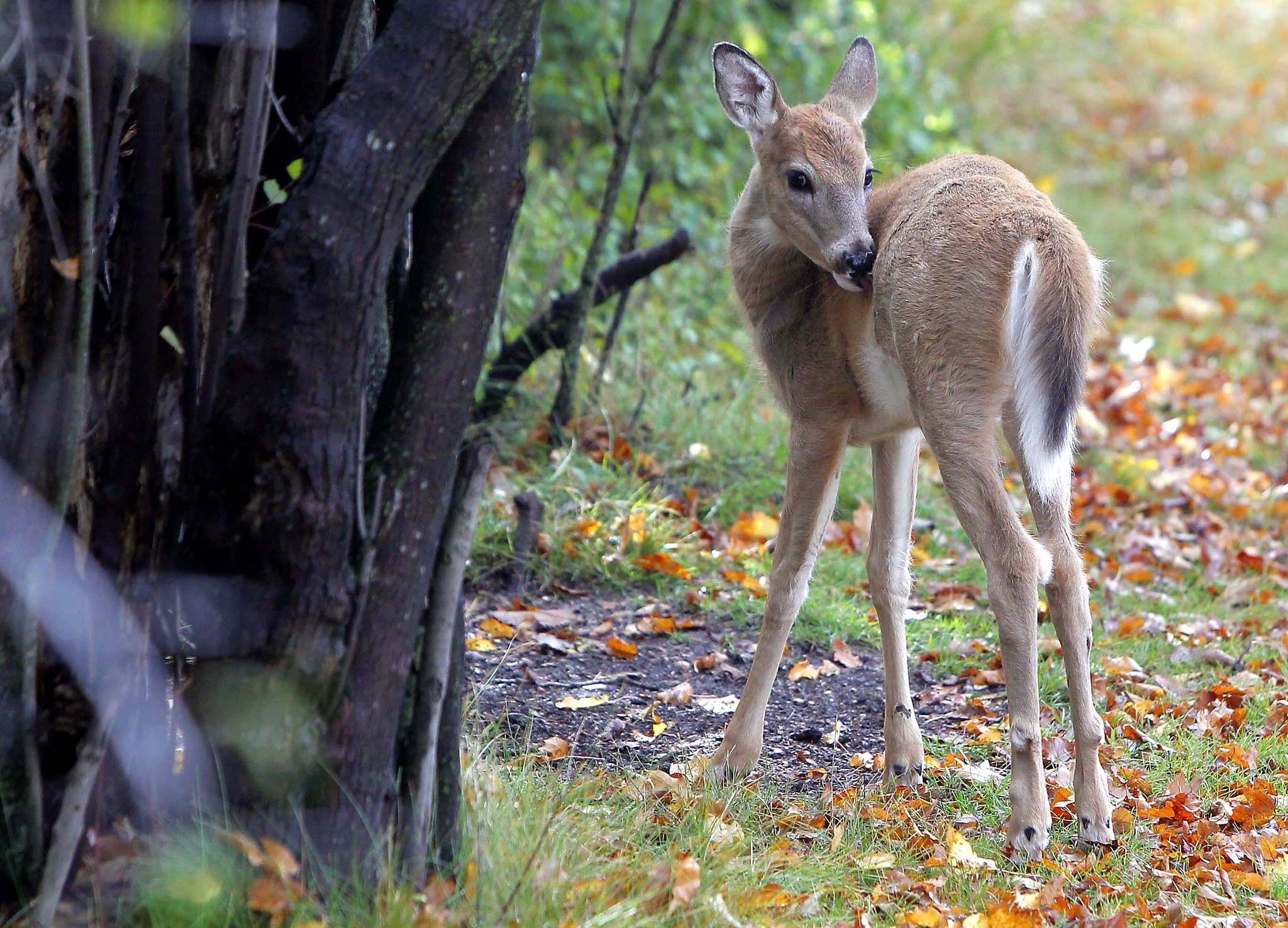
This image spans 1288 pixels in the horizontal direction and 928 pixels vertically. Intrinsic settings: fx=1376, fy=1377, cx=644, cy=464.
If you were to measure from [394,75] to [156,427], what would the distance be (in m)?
0.76

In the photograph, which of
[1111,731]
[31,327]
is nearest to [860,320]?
[1111,731]

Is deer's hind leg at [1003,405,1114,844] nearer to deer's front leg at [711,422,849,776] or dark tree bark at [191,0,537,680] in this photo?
deer's front leg at [711,422,849,776]

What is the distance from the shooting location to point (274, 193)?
245 cm

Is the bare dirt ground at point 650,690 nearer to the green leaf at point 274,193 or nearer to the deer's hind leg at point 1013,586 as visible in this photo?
the deer's hind leg at point 1013,586

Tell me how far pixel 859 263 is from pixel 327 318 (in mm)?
1856

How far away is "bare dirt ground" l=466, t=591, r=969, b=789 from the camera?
3873 mm

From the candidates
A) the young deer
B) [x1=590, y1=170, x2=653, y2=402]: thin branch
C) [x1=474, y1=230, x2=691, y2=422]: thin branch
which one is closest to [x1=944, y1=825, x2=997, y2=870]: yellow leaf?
the young deer

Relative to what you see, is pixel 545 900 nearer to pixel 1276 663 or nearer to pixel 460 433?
pixel 460 433

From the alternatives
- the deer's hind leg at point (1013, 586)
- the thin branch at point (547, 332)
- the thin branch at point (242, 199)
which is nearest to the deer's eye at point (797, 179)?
the deer's hind leg at point (1013, 586)

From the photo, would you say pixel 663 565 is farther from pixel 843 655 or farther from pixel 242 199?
pixel 242 199

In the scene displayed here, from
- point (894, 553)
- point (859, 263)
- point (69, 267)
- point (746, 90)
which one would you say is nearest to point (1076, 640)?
point (894, 553)

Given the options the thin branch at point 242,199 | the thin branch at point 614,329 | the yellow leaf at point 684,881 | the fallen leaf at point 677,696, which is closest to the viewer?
the thin branch at point 242,199

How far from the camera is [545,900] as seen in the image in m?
2.59

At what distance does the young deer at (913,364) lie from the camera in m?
3.37
